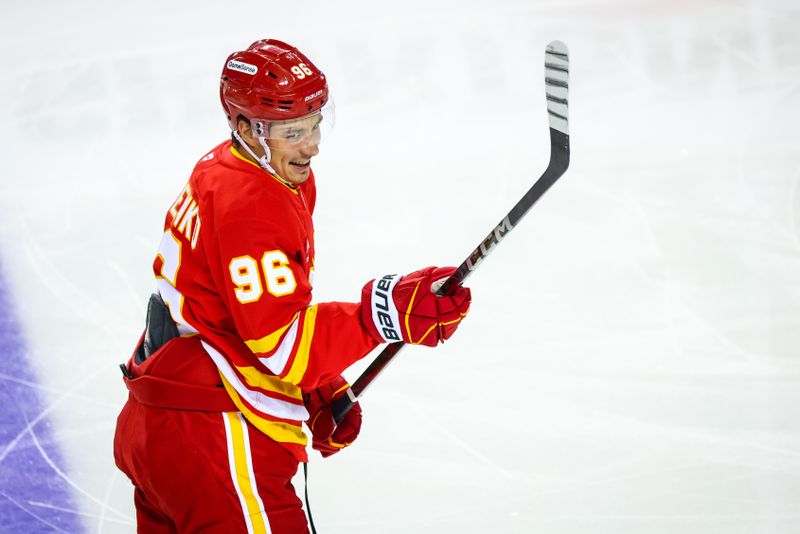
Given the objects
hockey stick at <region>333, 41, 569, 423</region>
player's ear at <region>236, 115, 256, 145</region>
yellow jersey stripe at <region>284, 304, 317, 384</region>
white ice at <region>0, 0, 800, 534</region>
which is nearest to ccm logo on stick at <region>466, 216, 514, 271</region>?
hockey stick at <region>333, 41, 569, 423</region>

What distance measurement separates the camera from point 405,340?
197cm

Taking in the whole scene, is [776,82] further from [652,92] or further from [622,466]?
[622,466]

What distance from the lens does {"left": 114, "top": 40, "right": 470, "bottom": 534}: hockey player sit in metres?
1.87

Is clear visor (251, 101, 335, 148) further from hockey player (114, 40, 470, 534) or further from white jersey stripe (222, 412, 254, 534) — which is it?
white jersey stripe (222, 412, 254, 534)

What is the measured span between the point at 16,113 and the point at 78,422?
1.73 metres

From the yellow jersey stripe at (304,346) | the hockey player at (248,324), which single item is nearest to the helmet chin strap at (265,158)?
the hockey player at (248,324)

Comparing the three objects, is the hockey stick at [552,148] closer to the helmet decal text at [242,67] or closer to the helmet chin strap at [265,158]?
the helmet chin strap at [265,158]

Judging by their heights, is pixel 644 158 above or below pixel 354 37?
below

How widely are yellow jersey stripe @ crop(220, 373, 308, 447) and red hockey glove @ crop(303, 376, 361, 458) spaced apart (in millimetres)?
254

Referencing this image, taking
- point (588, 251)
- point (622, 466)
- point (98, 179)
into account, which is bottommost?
point (622, 466)

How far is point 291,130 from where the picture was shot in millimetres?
1979

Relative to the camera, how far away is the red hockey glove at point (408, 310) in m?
1.93

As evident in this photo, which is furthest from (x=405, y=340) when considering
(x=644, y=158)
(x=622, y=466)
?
(x=644, y=158)

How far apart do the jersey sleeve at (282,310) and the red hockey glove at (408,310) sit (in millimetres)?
33
